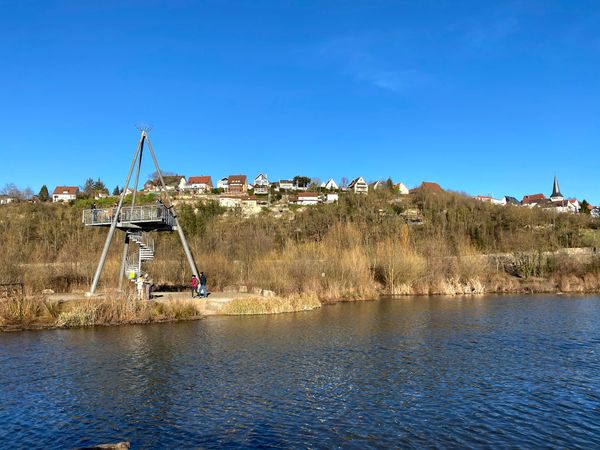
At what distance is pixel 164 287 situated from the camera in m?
38.5

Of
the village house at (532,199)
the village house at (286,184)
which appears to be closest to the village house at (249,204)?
the village house at (286,184)

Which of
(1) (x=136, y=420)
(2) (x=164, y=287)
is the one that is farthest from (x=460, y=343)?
Result: (2) (x=164, y=287)

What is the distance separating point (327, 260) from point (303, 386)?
2581 cm

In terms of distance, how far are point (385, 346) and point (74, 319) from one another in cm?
1611

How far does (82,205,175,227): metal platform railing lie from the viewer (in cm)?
2984

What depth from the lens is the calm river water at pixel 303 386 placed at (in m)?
11.1

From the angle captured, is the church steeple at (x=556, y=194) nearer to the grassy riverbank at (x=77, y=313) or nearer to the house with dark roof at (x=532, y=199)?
the house with dark roof at (x=532, y=199)

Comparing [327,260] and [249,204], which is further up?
[249,204]

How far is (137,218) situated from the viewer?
100 ft

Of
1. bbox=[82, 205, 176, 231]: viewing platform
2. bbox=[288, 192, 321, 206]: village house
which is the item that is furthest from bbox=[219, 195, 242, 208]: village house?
bbox=[82, 205, 176, 231]: viewing platform

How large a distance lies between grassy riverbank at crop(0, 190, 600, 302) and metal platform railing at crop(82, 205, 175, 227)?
18.1 feet

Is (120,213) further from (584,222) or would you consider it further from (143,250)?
(584,222)

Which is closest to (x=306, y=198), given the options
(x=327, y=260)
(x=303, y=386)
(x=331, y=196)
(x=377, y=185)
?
(x=331, y=196)

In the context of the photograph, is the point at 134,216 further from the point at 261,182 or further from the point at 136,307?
the point at 261,182
